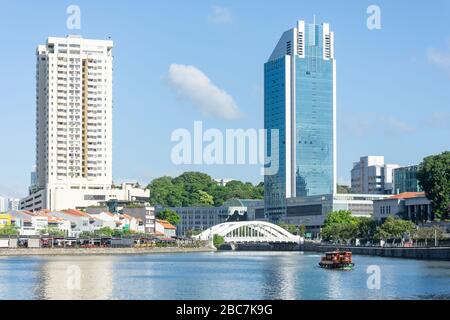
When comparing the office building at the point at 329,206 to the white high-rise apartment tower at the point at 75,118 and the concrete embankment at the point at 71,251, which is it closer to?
the white high-rise apartment tower at the point at 75,118

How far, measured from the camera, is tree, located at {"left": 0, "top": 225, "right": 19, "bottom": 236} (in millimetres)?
138337

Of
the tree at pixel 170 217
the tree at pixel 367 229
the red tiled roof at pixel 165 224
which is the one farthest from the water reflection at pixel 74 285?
the tree at pixel 170 217

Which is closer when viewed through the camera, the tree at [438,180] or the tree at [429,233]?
the tree at [429,233]

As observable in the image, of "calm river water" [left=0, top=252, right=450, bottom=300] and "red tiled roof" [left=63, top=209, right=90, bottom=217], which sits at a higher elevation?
"red tiled roof" [left=63, top=209, right=90, bottom=217]

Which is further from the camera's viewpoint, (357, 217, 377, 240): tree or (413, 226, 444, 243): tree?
(357, 217, 377, 240): tree

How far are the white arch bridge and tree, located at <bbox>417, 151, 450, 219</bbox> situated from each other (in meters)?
49.5

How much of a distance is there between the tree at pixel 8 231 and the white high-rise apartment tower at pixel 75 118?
36.9 metres

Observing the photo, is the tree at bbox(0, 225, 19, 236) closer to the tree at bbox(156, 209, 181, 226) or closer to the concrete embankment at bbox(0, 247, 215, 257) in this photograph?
the concrete embankment at bbox(0, 247, 215, 257)

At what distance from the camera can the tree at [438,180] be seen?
12550 centimetres

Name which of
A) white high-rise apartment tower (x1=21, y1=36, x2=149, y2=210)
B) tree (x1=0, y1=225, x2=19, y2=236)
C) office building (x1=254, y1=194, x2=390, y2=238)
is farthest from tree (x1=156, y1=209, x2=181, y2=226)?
tree (x1=0, y1=225, x2=19, y2=236)

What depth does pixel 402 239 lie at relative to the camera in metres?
130

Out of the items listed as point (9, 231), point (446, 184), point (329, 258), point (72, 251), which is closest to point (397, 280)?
point (329, 258)
